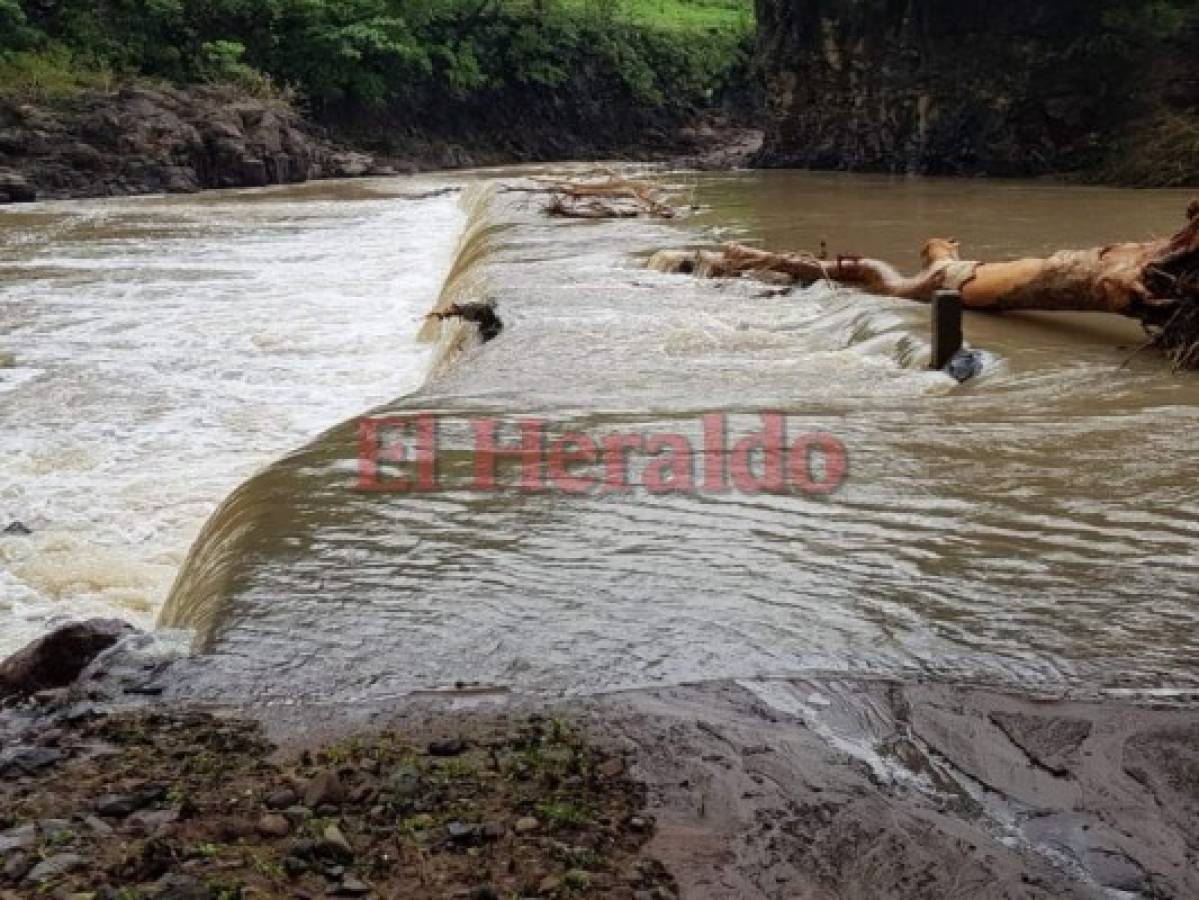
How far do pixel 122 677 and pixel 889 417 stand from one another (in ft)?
14.6

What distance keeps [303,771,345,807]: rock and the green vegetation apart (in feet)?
107

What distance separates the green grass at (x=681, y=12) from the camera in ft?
158

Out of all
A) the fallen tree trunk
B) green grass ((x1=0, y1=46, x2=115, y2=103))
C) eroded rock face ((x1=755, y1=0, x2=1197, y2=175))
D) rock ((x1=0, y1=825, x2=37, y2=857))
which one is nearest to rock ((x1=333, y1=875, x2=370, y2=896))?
rock ((x1=0, y1=825, x2=37, y2=857))

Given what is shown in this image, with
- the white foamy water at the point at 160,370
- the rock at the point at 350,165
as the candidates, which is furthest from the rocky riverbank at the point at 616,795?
the rock at the point at 350,165

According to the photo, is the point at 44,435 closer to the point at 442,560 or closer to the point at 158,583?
the point at 158,583

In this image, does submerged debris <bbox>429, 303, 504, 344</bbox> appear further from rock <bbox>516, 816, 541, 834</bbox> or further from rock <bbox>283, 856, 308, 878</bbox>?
rock <bbox>283, 856, 308, 878</bbox>

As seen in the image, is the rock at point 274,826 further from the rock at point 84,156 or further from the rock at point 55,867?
the rock at point 84,156

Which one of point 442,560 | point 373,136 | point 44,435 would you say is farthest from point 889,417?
point 373,136

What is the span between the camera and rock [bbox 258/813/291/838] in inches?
116

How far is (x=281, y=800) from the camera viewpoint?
3121 millimetres

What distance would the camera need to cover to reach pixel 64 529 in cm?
746

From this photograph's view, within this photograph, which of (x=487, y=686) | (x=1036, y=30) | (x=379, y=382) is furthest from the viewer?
(x=1036, y=30)

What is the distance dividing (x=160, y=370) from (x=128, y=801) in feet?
30.7

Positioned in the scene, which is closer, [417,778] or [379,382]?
[417,778]
